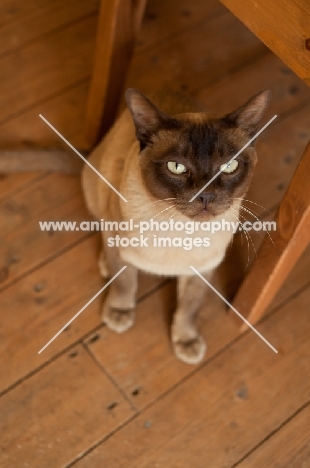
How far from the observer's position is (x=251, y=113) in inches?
38.4

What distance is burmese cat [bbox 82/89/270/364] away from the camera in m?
0.95

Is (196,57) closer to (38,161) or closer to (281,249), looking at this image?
(38,161)

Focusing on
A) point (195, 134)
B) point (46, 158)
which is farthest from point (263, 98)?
point (46, 158)

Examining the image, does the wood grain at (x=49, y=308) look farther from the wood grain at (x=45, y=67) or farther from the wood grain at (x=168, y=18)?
the wood grain at (x=168, y=18)

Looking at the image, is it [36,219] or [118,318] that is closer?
[118,318]

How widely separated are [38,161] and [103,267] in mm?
362

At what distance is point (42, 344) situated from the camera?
1.29 m

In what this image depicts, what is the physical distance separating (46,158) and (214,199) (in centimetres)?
68

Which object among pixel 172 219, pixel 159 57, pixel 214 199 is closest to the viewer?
pixel 214 199

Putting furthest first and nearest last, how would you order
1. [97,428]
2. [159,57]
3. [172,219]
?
1. [159,57]
2. [97,428]
3. [172,219]

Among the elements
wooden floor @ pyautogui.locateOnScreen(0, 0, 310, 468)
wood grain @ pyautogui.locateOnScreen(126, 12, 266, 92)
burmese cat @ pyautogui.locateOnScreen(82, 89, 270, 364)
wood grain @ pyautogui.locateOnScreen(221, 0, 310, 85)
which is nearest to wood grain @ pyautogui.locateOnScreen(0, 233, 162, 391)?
wooden floor @ pyautogui.locateOnScreen(0, 0, 310, 468)

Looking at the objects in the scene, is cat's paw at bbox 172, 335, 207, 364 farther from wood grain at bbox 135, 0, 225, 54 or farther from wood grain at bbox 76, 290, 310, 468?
wood grain at bbox 135, 0, 225, 54

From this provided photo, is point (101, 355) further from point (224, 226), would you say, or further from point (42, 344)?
point (224, 226)

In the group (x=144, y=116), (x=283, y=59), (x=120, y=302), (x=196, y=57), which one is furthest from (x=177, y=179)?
(x=196, y=57)
